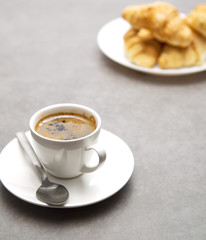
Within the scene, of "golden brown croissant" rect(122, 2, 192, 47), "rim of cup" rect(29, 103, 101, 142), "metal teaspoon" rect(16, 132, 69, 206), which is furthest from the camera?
"golden brown croissant" rect(122, 2, 192, 47)

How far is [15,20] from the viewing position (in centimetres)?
202

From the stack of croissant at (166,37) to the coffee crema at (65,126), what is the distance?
613mm

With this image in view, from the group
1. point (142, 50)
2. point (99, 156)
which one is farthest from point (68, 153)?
point (142, 50)

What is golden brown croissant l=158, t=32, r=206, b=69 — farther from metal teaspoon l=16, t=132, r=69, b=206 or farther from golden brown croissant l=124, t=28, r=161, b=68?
metal teaspoon l=16, t=132, r=69, b=206

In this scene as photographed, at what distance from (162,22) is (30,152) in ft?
2.67

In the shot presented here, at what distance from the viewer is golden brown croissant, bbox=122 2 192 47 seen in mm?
1486

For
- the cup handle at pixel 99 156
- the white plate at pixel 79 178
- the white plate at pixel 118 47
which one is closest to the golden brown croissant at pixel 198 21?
the white plate at pixel 118 47

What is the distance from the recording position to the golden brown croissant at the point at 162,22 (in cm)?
149

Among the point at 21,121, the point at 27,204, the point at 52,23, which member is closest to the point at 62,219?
the point at 27,204

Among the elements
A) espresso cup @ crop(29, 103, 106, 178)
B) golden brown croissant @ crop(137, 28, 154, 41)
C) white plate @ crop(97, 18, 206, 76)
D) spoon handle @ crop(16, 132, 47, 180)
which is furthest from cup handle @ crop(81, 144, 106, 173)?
golden brown croissant @ crop(137, 28, 154, 41)

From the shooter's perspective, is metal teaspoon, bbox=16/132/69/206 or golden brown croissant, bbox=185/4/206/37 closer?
metal teaspoon, bbox=16/132/69/206

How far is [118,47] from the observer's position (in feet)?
5.56

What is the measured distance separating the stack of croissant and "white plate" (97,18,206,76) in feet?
0.09

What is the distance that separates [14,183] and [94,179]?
0.19 metres
